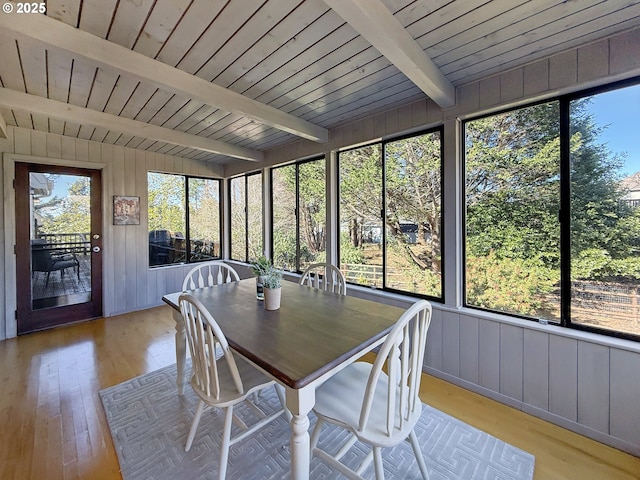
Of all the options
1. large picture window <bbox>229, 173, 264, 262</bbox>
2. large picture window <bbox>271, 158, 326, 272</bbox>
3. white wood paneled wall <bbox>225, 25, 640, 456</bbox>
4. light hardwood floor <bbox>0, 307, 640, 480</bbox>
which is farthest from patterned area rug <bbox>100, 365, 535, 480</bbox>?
large picture window <bbox>229, 173, 264, 262</bbox>

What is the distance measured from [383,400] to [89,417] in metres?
2.06

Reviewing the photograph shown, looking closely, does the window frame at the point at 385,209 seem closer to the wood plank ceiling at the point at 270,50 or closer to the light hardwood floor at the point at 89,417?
the wood plank ceiling at the point at 270,50

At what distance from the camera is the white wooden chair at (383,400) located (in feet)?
3.70

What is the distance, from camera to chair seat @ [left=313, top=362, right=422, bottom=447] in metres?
1.18

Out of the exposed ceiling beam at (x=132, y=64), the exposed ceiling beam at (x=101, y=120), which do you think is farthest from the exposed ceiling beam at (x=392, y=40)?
the exposed ceiling beam at (x=101, y=120)

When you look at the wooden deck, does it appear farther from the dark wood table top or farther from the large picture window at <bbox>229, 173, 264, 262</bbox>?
the dark wood table top

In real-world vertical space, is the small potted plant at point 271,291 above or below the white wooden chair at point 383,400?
above

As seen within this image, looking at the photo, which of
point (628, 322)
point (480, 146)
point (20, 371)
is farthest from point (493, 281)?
point (20, 371)

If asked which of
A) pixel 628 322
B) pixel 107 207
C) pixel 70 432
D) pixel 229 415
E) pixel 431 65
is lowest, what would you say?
pixel 70 432

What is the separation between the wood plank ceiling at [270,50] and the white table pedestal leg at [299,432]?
167cm

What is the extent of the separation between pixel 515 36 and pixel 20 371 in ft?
15.3

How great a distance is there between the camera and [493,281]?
2244 millimetres

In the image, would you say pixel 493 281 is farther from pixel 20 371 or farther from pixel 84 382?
pixel 20 371

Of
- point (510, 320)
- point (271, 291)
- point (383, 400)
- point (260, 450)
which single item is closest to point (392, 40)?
point (271, 291)
